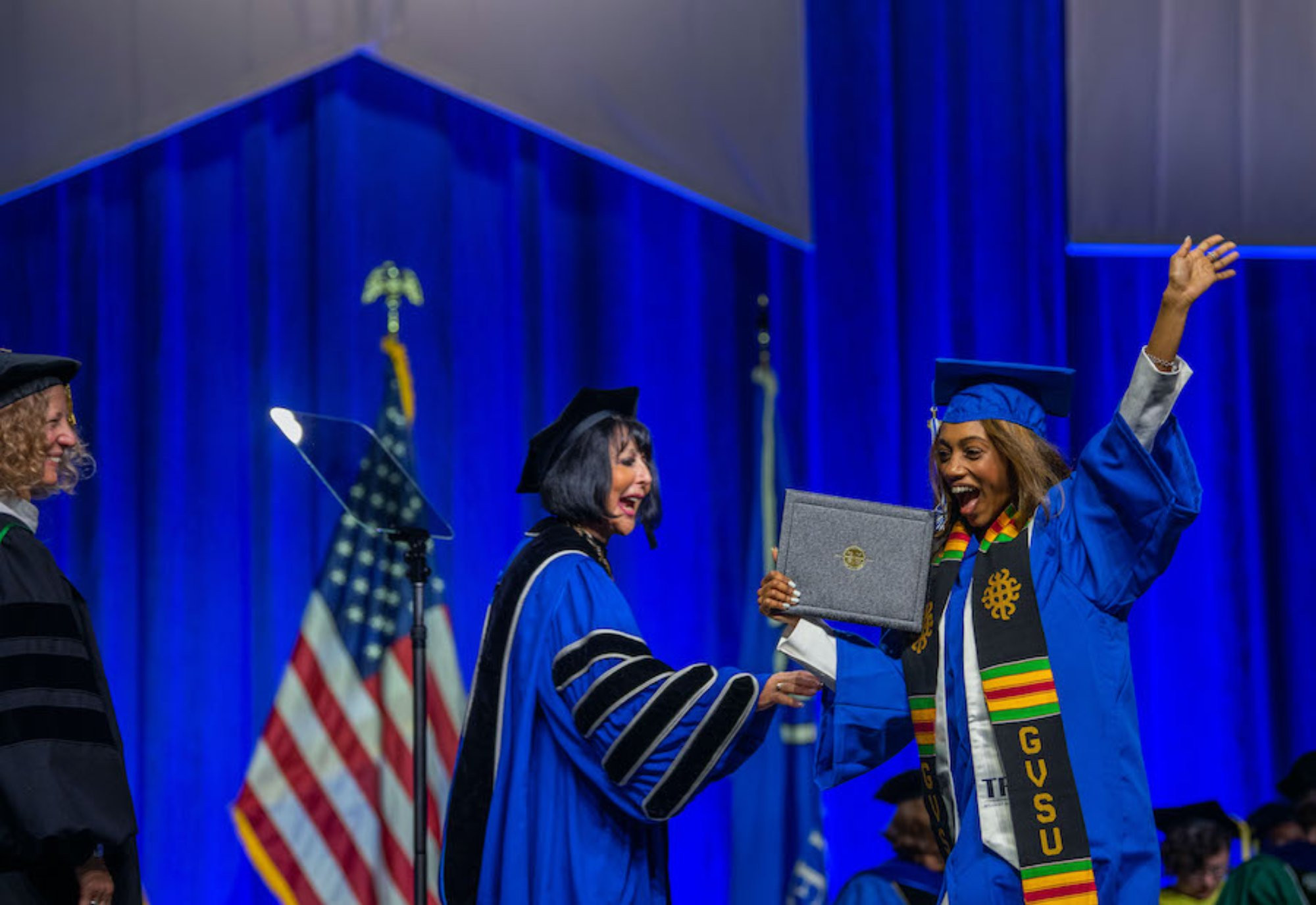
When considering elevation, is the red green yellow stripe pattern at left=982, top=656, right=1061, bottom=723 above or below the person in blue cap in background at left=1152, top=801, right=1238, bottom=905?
above

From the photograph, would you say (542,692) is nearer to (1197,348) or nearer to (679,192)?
(679,192)

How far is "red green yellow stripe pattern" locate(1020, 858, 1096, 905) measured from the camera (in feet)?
10.3

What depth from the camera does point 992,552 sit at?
3473mm

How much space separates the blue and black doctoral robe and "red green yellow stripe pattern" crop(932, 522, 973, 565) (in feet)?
6.42

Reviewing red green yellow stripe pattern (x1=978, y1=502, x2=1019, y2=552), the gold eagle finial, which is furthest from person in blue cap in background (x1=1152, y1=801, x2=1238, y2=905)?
the gold eagle finial

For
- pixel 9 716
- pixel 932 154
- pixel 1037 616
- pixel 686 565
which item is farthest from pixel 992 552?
pixel 932 154

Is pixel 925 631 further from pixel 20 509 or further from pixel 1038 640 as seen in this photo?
pixel 20 509

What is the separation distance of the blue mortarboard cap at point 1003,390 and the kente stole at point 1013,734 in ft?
0.75

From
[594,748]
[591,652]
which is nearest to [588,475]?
[591,652]

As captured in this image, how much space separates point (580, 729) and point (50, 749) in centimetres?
123

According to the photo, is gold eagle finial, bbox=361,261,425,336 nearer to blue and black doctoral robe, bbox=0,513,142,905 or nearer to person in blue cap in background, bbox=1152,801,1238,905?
blue and black doctoral robe, bbox=0,513,142,905

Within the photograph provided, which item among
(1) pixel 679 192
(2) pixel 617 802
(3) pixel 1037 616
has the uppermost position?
(1) pixel 679 192

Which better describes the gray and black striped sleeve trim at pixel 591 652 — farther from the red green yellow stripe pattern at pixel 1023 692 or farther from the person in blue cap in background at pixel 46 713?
the person in blue cap in background at pixel 46 713

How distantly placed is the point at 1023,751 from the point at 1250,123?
154 inches
